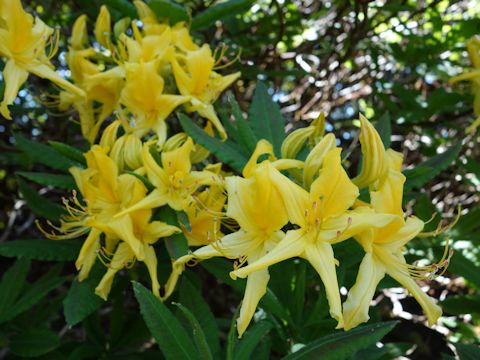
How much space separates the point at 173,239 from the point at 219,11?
850 millimetres

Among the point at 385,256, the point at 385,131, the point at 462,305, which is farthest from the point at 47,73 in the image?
the point at 462,305

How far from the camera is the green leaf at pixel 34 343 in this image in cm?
182

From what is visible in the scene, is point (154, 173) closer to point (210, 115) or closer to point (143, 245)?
point (143, 245)

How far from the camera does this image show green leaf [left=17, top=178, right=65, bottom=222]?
190 centimetres

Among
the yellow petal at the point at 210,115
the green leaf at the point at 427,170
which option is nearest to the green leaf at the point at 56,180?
the yellow petal at the point at 210,115

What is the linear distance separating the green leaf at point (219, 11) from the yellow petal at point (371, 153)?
81cm

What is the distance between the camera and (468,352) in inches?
55.0

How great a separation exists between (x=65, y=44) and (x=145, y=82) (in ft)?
3.75

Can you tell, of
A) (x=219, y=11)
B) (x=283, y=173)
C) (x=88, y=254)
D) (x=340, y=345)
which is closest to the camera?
(x=340, y=345)

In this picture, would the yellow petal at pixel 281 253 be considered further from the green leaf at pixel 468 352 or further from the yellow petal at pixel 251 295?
the green leaf at pixel 468 352

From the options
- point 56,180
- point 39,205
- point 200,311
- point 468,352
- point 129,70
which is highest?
point 129,70

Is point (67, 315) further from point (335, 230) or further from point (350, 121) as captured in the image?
point (350, 121)

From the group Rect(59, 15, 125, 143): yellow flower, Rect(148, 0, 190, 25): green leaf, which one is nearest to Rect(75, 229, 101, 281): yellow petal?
Rect(59, 15, 125, 143): yellow flower

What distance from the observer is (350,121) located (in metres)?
3.00
